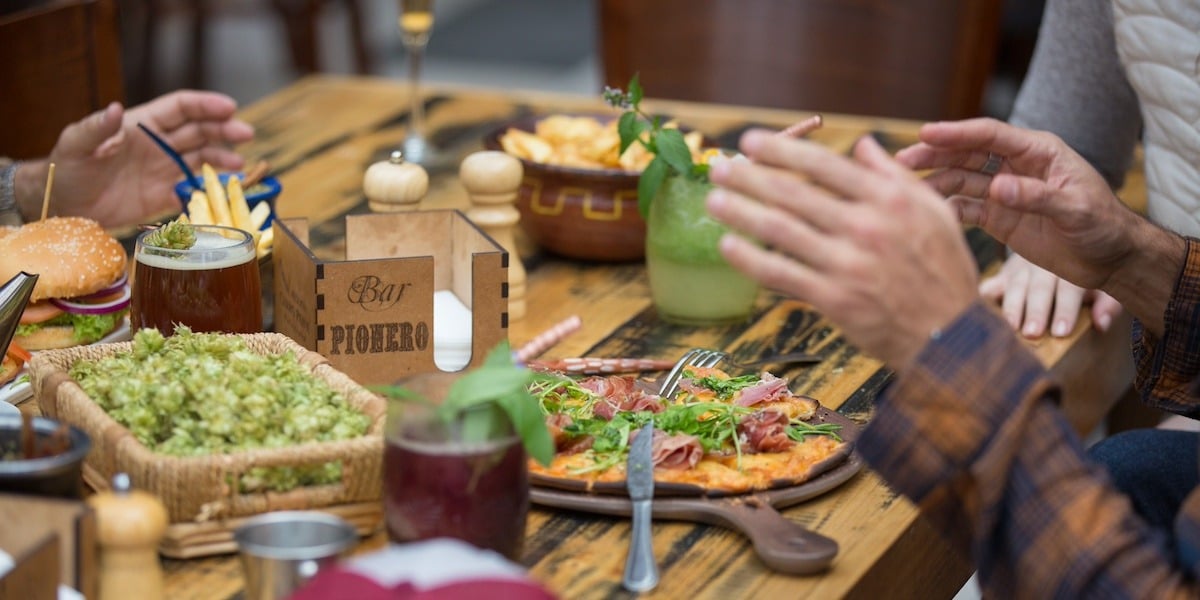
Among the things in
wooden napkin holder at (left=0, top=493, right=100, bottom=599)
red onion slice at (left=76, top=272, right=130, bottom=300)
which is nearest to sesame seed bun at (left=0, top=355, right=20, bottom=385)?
red onion slice at (left=76, top=272, right=130, bottom=300)

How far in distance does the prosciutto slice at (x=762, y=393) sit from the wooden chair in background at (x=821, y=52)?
1.69 meters

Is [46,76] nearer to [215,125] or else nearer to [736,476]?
[215,125]

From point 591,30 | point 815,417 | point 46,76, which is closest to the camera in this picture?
point 815,417

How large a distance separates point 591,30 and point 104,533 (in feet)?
20.7

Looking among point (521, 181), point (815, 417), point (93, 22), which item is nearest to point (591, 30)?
point (93, 22)

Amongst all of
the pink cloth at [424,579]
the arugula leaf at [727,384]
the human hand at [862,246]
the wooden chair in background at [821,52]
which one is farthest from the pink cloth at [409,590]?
the wooden chair in background at [821,52]

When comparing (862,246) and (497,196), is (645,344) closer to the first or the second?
(497,196)

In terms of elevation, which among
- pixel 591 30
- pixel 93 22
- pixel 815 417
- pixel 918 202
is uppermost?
pixel 918 202

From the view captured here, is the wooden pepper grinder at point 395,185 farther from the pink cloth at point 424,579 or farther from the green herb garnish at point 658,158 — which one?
the pink cloth at point 424,579

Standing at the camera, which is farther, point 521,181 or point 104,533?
point 521,181

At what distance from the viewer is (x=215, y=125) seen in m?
1.99

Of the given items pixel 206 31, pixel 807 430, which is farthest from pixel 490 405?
pixel 206 31

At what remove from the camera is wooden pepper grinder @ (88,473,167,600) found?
95 cm

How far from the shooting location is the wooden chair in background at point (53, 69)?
7.21ft
